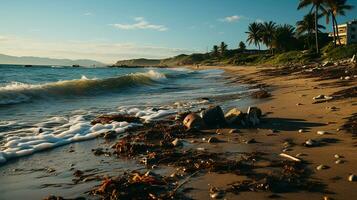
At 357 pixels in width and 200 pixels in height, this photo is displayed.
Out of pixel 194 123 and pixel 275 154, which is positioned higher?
pixel 194 123

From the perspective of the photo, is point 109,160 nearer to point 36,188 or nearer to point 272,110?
point 36,188

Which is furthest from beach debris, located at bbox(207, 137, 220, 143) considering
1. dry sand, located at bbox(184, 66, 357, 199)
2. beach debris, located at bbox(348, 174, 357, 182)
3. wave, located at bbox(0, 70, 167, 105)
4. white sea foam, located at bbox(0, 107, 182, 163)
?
wave, located at bbox(0, 70, 167, 105)

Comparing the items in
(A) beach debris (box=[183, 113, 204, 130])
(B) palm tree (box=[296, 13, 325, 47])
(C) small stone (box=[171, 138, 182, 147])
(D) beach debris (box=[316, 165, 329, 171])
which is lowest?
(C) small stone (box=[171, 138, 182, 147])

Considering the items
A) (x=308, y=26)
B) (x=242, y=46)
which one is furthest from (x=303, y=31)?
(x=242, y=46)

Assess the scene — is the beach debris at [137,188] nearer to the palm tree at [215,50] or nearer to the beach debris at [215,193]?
the beach debris at [215,193]

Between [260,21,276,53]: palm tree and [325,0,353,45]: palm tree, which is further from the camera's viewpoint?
[260,21,276,53]: palm tree

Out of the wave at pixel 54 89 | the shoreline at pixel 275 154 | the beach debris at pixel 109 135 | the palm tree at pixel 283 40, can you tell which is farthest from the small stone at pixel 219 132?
the palm tree at pixel 283 40

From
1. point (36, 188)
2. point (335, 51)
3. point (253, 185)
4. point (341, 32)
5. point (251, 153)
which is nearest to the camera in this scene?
point (253, 185)

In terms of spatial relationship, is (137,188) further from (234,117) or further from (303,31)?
(303,31)

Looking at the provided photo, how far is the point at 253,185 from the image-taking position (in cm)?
473

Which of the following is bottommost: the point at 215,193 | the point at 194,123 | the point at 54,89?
the point at 215,193

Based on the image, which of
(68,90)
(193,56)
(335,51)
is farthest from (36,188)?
(193,56)

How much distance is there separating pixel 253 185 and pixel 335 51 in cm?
4719

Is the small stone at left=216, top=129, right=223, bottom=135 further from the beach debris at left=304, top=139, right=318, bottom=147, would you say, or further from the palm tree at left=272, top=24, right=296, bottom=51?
the palm tree at left=272, top=24, right=296, bottom=51
